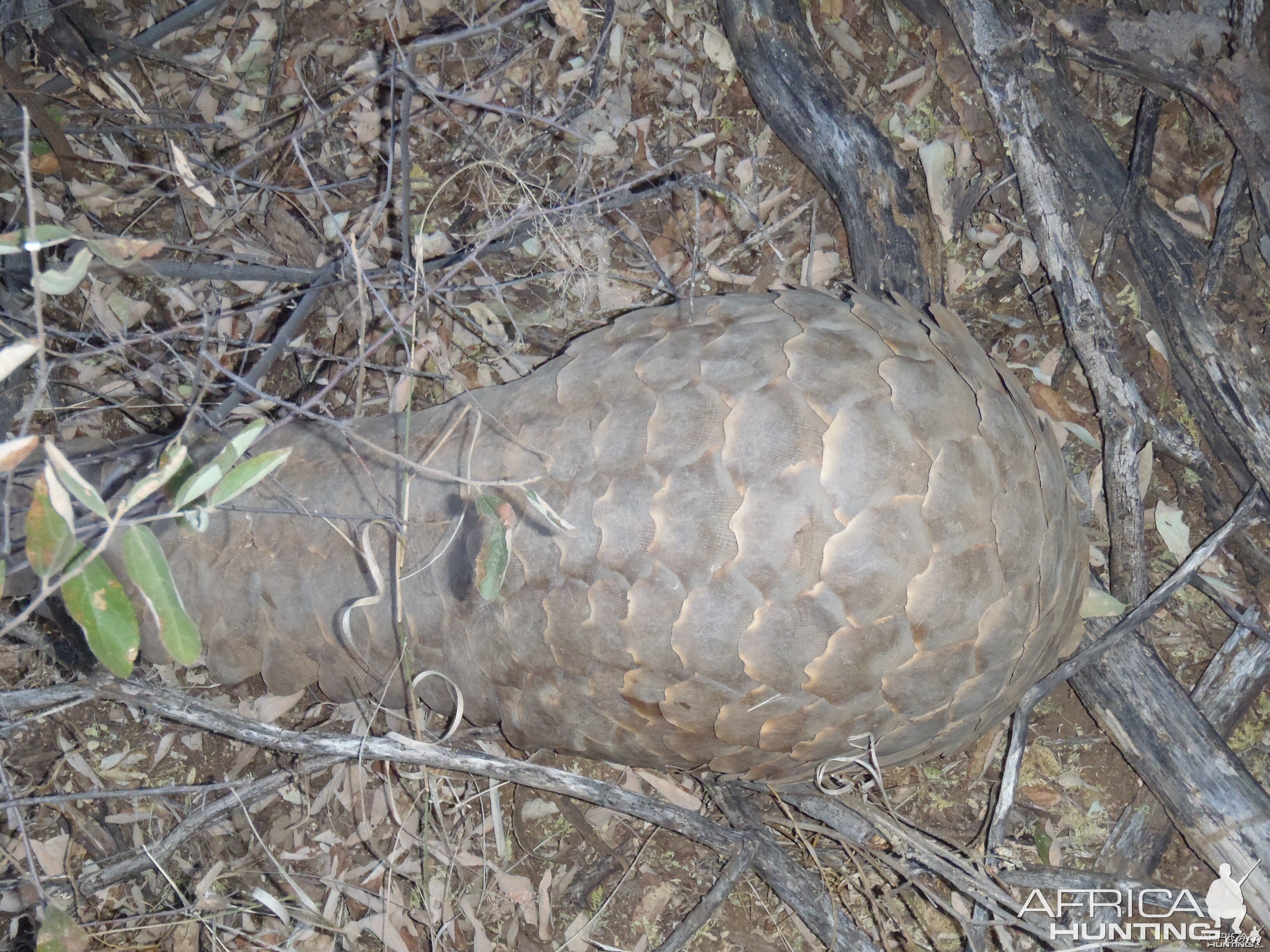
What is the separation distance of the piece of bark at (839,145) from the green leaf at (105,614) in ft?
5.82

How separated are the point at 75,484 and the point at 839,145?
6.52 feet

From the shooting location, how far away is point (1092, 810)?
2338mm

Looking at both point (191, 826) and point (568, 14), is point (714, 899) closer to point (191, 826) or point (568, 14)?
point (191, 826)

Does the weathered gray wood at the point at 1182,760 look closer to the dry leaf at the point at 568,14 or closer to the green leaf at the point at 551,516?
the green leaf at the point at 551,516

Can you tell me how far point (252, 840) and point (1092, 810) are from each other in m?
2.19

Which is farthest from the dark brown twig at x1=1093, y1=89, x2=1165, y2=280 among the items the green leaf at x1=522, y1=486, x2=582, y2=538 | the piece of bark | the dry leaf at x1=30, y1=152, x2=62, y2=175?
the dry leaf at x1=30, y1=152, x2=62, y2=175

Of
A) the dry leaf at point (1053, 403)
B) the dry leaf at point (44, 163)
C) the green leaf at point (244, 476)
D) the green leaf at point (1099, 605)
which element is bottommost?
the green leaf at point (1099, 605)

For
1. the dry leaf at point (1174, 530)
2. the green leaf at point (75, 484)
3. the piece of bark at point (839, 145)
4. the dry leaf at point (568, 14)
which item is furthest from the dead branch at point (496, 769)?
the dry leaf at point (568, 14)

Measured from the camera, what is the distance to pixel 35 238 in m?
1.23

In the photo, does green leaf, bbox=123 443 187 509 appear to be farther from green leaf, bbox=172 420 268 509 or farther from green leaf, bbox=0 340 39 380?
green leaf, bbox=0 340 39 380

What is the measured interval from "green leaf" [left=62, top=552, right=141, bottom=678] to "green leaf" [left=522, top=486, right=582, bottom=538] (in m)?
0.61

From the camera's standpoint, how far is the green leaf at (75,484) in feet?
3.52

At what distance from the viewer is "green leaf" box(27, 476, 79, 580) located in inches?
43.8

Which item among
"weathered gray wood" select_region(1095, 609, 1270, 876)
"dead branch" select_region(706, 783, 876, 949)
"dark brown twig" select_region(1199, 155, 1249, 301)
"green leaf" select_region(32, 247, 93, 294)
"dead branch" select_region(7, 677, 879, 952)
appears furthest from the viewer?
"dark brown twig" select_region(1199, 155, 1249, 301)
